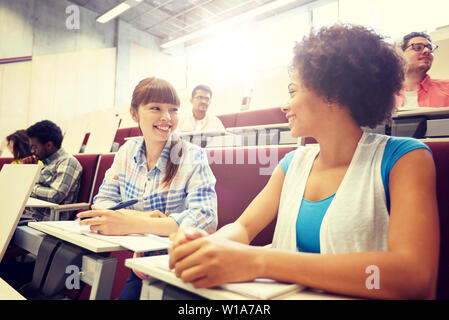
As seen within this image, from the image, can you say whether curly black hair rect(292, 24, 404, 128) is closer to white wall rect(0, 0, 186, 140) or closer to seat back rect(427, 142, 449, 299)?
seat back rect(427, 142, 449, 299)

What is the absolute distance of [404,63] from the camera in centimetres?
69

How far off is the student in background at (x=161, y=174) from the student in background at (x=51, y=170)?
2.62 ft

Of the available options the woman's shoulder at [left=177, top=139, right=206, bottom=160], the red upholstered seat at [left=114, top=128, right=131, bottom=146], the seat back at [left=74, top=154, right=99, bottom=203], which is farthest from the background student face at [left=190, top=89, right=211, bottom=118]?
the woman's shoulder at [left=177, top=139, right=206, bottom=160]

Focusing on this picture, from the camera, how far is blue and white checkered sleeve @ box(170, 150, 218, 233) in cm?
87

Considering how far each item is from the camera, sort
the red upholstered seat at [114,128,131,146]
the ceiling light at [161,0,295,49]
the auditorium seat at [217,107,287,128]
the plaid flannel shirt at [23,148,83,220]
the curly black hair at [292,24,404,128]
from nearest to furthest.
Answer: the curly black hair at [292,24,404,128]
the plaid flannel shirt at [23,148,83,220]
the auditorium seat at [217,107,287,128]
the red upholstered seat at [114,128,131,146]
the ceiling light at [161,0,295,49]

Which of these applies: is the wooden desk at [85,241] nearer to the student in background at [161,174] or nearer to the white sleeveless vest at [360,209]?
the student in background at [161,174]

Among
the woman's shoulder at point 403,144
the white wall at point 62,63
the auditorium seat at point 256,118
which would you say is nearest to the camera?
the woman's shoulder at point 403,144

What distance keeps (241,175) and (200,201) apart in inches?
9.5

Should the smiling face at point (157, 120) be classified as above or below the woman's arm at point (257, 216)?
above

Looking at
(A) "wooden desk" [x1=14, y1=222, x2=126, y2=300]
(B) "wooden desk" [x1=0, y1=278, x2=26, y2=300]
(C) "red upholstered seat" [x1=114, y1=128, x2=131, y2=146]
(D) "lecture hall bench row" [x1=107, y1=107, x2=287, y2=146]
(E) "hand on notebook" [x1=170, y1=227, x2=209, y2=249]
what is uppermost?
(D) "lecture hall bench row" [x1=107, y1=107, x2=287, y2=146]

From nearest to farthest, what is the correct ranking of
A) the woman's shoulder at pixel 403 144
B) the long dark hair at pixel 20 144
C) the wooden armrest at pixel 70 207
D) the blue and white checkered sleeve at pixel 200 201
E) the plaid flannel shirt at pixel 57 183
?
1. the woman's shoulder at pixel 403 144
2. the blue and white checkered sleeve at pixel 200 201
3. the wooden armrest at pixel 70 207
4. the plaid flannel shirt at pixel 57 183
5. the long dark hair at pixel 20 144

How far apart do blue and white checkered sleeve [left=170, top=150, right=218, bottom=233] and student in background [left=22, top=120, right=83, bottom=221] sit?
1.11 meters

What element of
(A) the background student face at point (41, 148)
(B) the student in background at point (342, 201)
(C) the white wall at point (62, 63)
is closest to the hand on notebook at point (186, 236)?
(B) the student in background at point (342, 201)

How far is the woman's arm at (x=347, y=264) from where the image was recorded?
0.41m
